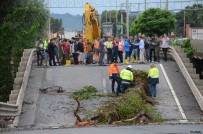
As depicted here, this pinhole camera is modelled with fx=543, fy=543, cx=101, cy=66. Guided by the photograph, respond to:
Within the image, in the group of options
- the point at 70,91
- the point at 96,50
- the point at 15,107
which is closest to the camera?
the point at 15,107

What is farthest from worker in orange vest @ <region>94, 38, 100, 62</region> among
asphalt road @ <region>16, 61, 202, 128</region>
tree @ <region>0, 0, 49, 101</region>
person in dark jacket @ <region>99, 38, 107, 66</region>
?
tree @ <region>0, 0, 49, 101</region>

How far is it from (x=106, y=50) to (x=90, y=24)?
6707mm

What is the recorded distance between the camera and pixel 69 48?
3216 centimetres

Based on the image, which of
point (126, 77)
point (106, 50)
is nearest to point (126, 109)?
point (126, 77)

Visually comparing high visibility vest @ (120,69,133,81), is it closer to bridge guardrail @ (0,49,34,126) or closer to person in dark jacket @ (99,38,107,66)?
bridge guardrail @ (0,49,34,126)

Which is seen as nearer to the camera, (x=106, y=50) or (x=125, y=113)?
(x=125, y=113)

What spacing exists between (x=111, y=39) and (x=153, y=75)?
28.3ft

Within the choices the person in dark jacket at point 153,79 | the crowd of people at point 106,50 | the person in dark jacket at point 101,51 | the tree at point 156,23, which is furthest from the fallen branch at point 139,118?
the tree at point 156,23

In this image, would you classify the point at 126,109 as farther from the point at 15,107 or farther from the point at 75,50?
the point at 75,50

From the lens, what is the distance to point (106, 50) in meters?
31.5

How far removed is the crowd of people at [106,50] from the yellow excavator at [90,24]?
336cm

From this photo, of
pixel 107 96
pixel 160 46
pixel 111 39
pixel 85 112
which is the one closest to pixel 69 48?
pixel 111 39

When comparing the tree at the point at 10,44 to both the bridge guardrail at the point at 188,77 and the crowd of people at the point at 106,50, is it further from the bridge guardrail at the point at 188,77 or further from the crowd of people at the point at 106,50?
the bridge guardrail at the point at 188,77

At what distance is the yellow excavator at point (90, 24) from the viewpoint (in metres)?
37.0
